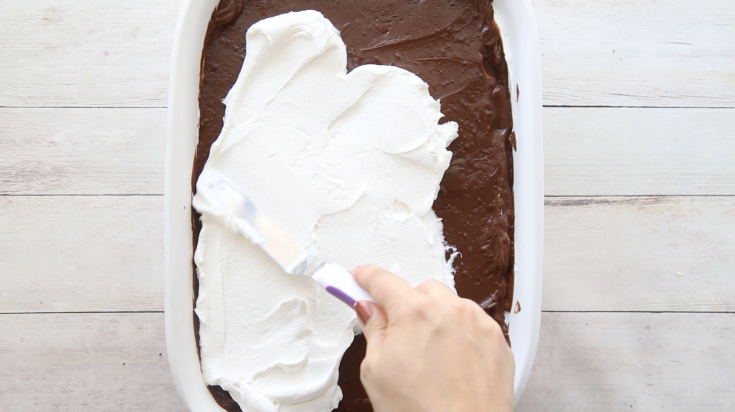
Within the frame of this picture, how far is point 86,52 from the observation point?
44.9 inches

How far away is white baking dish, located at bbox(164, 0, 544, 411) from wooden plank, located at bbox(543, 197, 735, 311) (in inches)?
9.3

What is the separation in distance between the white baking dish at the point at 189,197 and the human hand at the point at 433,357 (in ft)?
0.91

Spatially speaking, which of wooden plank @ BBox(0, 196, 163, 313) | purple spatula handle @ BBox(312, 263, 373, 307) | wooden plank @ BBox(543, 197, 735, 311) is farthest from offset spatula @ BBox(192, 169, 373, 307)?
wooden plank @ BBox(543, 197, 735, 311)

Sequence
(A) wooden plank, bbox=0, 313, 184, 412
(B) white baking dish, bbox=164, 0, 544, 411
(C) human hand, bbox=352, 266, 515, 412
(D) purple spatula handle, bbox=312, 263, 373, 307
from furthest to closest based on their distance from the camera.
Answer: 1. (A) wooden plank, bbox=0, 313, 184, 412
2. (B) white baking dish, bbox=164, 0, 544, 411
3. (D) purple spatula handle, bbox=312, 263, 373, 307
4. (C) human hand, bbox=352, 266, 515, 412

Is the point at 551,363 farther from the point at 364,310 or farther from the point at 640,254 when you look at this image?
the point at 364,310

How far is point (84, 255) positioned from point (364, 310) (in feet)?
2.51

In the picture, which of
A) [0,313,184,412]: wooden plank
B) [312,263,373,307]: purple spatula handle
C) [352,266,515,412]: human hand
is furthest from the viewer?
[0,313,184,412]: wooden plank

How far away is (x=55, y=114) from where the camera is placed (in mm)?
1145

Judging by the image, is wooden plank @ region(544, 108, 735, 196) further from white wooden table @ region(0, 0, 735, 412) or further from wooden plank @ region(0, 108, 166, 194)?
wooden plank @ region(0, 108, 166, 194)

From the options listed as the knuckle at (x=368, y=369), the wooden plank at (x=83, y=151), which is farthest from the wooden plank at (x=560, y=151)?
the knuckle at (x=368, y=369)

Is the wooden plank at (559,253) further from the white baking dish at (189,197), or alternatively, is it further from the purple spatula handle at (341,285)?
the purple spatula handle at (341,285)

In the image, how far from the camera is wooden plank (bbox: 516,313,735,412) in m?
1.14

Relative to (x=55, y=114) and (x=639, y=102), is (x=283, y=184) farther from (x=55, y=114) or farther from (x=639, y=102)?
(x=639, y=102)

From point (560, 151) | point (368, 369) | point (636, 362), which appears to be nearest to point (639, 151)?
point (560, 151)
